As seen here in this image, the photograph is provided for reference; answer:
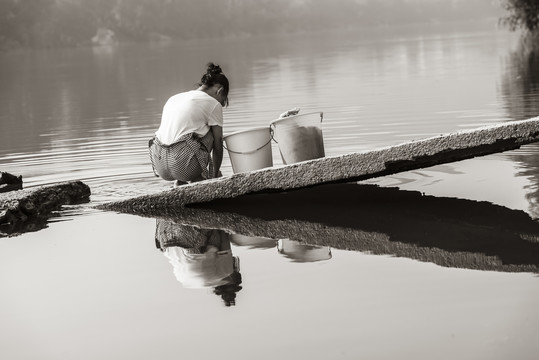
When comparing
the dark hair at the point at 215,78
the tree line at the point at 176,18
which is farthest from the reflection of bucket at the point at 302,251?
the tree line at the point at 176,18

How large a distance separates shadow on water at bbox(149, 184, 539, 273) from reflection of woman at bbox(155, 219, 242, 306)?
0.63 ft

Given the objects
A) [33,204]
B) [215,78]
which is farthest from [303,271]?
[33,204]

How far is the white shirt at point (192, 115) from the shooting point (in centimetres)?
889

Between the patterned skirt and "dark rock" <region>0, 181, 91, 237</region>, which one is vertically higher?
the patterned skirt

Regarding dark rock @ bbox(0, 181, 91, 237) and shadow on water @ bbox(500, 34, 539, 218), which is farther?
shadow on water @ bbox(500, 34, 539, 218)

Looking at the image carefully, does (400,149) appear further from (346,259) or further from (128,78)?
(128,78)

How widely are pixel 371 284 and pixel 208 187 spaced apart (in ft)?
10.2

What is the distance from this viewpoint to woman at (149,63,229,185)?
29.2ft

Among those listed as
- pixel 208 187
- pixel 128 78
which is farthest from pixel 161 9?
pixel 208 187

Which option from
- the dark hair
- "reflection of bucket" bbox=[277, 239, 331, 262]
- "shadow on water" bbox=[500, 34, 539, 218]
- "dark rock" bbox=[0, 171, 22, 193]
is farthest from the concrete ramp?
"dark rock" bbox=[0, 171, 22, 193]

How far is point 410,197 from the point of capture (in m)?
8.74

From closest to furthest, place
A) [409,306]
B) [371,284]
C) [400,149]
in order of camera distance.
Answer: [409,306] < [371,284] < [400,149]

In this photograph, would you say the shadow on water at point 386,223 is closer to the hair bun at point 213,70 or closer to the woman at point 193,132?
the woman at point 193,132

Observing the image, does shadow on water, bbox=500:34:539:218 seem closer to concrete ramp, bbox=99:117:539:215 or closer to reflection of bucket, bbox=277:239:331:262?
concrete ramp, bbox=99:117:539:215
